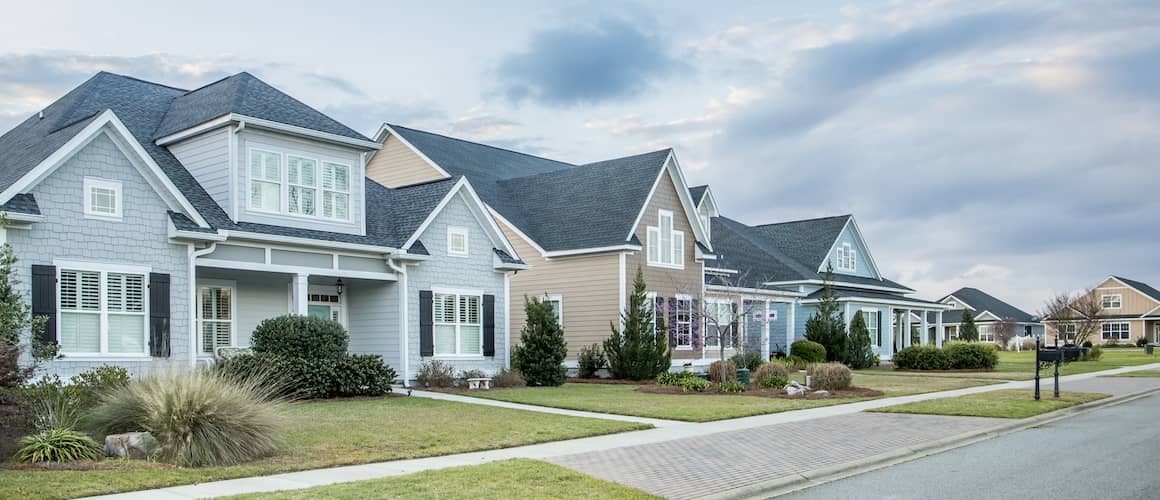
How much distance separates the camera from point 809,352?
126ft

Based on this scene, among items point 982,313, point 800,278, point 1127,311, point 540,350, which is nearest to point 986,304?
point 982,313

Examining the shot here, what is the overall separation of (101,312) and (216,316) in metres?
4.13

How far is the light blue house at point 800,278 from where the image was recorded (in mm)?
39344

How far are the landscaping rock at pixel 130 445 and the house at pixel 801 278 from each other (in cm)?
2626

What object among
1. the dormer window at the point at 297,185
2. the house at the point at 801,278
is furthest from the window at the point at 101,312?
the house at the point at 801,278

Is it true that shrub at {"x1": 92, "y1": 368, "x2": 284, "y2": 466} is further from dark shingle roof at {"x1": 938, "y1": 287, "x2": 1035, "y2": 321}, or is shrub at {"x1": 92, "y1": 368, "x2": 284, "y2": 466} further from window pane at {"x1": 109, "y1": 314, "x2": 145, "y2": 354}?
dark shingle roof at {"x1": 938, "y1": 287, "x2": 1035, "y2": 321}

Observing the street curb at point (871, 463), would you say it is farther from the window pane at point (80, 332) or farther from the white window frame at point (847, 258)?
the white window frame at point (847, 258)

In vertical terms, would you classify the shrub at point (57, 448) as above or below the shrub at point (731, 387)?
above

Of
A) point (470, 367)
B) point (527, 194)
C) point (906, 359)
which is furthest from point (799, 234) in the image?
point (470, 367)

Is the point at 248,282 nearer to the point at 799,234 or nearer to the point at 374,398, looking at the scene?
the point at 374,398

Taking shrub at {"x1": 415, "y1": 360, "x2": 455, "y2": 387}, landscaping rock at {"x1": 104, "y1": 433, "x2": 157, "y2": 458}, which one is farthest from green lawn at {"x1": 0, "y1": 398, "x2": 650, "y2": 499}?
shrub at {"x1": 415, "y1": 360, "x2": 455, "y2": 387}

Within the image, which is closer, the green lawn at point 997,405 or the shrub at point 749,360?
the green lawn at point 997,405

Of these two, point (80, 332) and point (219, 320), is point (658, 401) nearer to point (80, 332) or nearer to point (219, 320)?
point (219, 320)

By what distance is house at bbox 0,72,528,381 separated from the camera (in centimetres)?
1856
